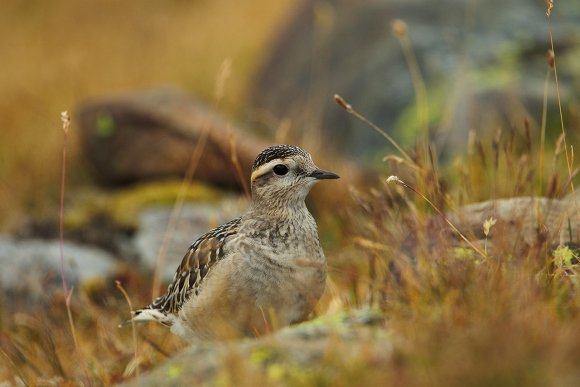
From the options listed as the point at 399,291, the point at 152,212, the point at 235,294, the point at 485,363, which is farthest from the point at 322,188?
the point at 485,363

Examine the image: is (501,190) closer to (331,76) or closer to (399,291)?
(399,291)

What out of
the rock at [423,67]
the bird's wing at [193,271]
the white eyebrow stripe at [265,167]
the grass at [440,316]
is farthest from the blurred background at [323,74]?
the grass at [440,316]

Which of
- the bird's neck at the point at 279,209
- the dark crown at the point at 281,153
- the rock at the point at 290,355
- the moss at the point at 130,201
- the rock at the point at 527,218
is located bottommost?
the moss at the point at 130,201

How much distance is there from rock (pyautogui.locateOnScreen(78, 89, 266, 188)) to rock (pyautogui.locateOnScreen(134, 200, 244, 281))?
2.57 ft

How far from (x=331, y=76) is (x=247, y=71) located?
439 centimetres

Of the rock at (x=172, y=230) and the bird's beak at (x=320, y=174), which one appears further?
the rock at (x=172, y=230)

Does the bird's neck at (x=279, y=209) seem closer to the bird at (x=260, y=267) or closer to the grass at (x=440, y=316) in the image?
the bird at (x=260, y=267)

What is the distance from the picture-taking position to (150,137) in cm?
1284

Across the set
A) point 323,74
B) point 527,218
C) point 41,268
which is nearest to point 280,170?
point 527,218

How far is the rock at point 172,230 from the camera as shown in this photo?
10650 millimetres

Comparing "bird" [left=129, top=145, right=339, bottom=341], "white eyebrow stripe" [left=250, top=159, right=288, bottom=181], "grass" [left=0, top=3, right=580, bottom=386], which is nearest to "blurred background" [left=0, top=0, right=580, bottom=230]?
"white eyebrow stripe" [left=250, top=159, right=288, bottom=181]

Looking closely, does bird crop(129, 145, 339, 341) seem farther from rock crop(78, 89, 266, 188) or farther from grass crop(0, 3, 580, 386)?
rock crop(78, 89, 266, 188)

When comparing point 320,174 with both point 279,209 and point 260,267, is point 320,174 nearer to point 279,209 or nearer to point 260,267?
point 279,209

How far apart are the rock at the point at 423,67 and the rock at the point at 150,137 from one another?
174cm
